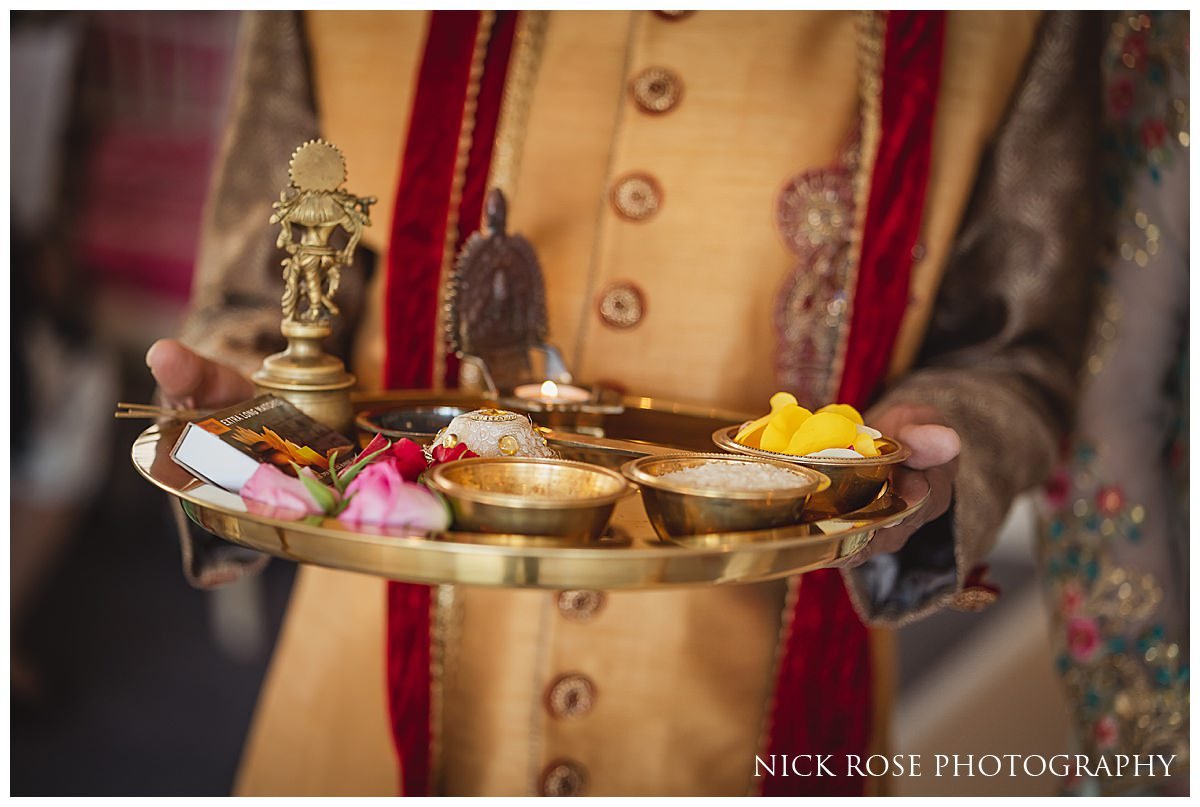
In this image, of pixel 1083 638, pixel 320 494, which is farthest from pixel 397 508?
pixel 1083 638

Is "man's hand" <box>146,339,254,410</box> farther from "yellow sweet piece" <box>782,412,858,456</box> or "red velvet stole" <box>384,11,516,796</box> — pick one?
"yellow sweet piece" <box>782,412,858,456</box>

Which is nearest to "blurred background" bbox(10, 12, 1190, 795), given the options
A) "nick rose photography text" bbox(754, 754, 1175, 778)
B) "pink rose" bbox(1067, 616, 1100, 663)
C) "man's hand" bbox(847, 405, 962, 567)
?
"nick rose photography text" bbox(754, 754, 1175, 778)

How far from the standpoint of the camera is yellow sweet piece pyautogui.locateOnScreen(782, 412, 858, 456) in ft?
2.62

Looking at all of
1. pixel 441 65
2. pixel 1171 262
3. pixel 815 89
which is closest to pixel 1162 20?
pixel 1171 262

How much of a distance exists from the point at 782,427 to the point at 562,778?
0.55 meters

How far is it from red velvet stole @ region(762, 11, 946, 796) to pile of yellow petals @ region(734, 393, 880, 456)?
11.8 inches

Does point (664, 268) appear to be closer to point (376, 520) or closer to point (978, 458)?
point (978, 458)

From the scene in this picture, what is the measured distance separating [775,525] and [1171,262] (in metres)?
0.83

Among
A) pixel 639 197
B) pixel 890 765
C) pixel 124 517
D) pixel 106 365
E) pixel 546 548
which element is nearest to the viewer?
pixel 546 548

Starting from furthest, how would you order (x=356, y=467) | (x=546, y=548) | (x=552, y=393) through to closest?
(x=552, y=393) < (x=356, y=467) < (x=546, y=548)

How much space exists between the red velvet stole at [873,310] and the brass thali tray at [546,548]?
1.22 ft

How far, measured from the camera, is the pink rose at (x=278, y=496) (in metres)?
0.66

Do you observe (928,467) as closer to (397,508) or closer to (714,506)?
(714,506)

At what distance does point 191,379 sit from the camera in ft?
3.02
